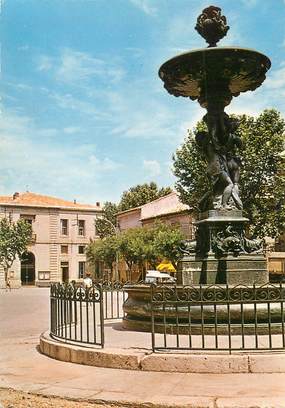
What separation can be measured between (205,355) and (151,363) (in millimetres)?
684

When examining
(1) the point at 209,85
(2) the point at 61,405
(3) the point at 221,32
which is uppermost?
(3) the point at 221,32

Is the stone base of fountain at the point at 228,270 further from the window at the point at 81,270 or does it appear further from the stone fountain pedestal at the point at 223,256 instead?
the window at the point at 81,270

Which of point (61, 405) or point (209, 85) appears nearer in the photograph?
point (61, 405)

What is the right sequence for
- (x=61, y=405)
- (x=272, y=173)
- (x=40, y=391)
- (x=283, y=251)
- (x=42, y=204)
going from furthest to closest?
(x=42, y=204), (x=283, y=251), (x=272, y=173), (x=40, y=391), (x=61, y=405)

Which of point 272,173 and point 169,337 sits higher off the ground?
point 272,173

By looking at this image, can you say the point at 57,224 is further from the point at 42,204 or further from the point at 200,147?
the point at 200,147

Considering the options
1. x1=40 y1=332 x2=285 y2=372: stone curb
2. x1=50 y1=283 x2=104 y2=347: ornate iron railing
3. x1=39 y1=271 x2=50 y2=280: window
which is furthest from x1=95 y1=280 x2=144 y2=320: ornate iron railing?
x1=39 y1=271 x2=50 y2=280: window

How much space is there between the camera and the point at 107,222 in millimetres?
72312

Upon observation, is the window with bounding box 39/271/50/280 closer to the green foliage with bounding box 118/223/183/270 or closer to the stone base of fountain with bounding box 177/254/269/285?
the green foliage with bounding box 118/223/183/270

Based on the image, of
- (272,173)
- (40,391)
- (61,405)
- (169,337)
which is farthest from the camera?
(272,173)

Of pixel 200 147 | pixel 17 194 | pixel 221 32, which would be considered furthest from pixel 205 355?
pixel 17 194

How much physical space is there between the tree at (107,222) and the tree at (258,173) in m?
42.0

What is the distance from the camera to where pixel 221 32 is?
1052 centimetres

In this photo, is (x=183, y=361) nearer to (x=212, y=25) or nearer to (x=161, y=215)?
(x=212, y=25)
